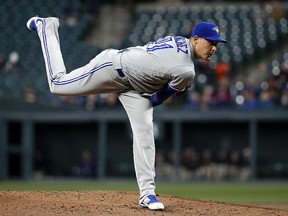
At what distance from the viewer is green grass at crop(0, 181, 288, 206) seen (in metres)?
11.7

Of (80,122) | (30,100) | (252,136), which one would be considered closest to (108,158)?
(80,122)

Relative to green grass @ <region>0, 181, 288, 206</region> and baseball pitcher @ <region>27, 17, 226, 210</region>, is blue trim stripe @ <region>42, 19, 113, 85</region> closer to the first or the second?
baseball pitcher @ <region>27, 17, 226, 210</region>

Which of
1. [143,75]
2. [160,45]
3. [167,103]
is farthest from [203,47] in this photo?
[167,103]

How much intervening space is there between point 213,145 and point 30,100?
411cm

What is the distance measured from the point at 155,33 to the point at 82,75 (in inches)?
463

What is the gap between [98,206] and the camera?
6.69 meters

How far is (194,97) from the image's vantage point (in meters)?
15.5

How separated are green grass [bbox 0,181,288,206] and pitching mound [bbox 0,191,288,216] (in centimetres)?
375

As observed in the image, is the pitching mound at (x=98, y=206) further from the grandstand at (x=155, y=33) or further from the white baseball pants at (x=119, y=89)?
the grandstand at (x=155, y=33)

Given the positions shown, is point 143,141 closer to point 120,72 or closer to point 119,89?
point 119,89

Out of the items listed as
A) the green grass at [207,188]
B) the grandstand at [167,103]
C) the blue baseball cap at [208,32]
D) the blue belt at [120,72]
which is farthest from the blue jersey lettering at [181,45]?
the grandstand at [167,103]

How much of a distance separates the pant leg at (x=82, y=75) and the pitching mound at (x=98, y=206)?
105 cm

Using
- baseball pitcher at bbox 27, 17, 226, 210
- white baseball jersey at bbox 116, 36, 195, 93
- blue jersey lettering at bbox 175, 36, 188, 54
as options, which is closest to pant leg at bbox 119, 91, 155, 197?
baseball pitcher at bbox 27, 17, 226, 210

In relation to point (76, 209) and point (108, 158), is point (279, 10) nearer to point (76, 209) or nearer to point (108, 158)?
point (108, 158)
